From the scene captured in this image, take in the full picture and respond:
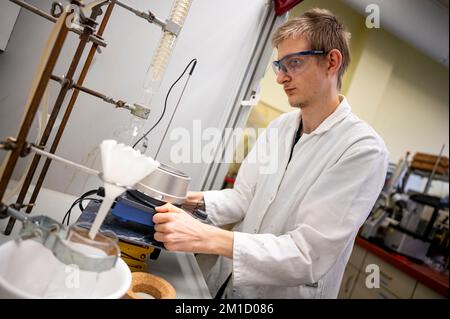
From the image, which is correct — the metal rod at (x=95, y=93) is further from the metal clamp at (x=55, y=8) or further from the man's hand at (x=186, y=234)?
the man's hand at (x=186, y=234)

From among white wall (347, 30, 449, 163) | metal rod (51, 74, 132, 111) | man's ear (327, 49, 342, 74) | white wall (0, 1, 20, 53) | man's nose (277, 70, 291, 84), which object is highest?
white wall (347, 30, 449, 163)

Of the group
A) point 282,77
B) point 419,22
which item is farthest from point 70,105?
point 419,22

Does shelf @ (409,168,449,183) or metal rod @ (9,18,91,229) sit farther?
shelf @ (409,168,449,183)

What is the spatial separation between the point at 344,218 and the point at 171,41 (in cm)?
73

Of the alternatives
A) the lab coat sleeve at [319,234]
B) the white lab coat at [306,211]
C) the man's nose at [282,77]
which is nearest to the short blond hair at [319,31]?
the man's nose at [282,77]

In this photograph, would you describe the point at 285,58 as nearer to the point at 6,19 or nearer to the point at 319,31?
the point at 319,31

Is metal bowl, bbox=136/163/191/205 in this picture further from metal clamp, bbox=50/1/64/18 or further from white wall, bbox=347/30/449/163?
white wall, bbox=347/30/449/163

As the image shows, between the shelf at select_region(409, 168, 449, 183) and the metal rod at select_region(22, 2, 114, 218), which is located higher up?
the shelf at select_region(409, 168, 449, 183)

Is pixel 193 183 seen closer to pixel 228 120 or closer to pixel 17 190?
pixel 228 120

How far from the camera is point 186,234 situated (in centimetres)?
76

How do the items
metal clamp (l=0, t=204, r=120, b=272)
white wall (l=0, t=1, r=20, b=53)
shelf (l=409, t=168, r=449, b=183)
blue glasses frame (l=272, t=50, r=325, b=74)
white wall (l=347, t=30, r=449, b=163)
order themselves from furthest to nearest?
1. shelf (l=409, t=168, r=449, b=183)
2. white wall (l=347, t=30, r=449, b=163)
3. blue glasses frame (l=272, t=50, r=325, b=74)
4. white wall (l=0, t=1, r=20, b=53)
5. metal clamp (l=0, t=204, r=120, b=272)

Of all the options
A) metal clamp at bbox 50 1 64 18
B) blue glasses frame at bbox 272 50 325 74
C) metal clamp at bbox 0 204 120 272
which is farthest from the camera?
blue glasses frame at bbox 272 50 325 74

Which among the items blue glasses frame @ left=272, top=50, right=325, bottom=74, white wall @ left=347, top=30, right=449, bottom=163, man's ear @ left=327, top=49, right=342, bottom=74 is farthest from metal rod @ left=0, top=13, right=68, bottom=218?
white wall @ left=347, top=30, right=449, bottom=163

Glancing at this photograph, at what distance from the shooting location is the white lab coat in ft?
2.64
